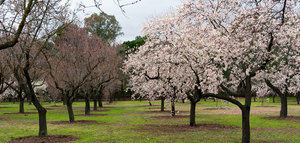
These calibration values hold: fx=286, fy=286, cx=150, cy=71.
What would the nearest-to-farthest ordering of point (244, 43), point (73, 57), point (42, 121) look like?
point (244, 43)
point (42, 121)
point (73, 57)

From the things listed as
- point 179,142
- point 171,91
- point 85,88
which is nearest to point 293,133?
point 179,142

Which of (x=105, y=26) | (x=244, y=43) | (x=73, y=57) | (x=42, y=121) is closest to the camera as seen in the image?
(x=244, y=43)

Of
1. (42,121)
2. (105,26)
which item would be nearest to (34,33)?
(42,121)

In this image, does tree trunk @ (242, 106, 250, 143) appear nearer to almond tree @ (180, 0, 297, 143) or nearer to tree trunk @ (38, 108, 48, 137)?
almond tree @ (180, 0, 297, 143)

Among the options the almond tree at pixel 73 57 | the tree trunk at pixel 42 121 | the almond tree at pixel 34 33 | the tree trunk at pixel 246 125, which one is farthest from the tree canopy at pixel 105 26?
the tree trunk at pixel 246 125

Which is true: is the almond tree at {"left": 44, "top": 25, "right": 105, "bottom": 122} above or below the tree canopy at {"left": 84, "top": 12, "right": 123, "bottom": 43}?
below

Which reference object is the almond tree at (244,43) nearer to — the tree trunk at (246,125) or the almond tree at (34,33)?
the tree trunk at (246,125)

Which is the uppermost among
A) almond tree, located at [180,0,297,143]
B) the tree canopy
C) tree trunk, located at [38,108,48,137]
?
the tree canopy

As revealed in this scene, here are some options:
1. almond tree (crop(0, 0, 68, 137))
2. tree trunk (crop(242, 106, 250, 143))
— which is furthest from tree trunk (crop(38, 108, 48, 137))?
tree trunk (crop(242, 106, 250, 143))

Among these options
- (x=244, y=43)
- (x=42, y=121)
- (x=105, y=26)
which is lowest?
(x=42, y=121)

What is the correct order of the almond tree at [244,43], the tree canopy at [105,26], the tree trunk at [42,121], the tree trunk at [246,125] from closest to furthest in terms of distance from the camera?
the almond tree at [244,43], the tree trunk at [246,125], the tree trunk at [42,121], the tree canopy at [105,26]

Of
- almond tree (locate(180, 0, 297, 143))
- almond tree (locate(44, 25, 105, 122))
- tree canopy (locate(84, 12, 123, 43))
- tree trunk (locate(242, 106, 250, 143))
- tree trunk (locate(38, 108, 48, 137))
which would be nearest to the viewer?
almond tree (locate(180, 0, 297, 143))

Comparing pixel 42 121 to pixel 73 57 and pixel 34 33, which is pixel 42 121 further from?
pixel 73 57

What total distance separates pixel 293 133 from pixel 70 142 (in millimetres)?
13531
